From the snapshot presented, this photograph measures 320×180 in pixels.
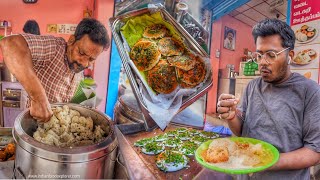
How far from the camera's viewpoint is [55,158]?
38.4 inches

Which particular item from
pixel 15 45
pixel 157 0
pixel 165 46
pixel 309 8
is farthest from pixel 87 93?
pixel 309 8

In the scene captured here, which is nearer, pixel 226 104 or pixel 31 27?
pixel 226 104

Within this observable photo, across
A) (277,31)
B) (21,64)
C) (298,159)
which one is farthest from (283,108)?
(21,64)

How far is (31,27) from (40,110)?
461 mm

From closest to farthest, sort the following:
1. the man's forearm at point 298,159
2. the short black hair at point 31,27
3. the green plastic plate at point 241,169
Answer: the green plastic plate at point 241,169
the man's forearm at point 298,159
the short black hair at point 31,27

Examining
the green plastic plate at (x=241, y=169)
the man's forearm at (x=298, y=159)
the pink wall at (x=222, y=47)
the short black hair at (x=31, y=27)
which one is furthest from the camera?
the pink wall at (x=222, y=47)

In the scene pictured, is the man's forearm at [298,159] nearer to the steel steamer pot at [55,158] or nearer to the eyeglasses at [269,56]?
the eyeglasses at [269,56]

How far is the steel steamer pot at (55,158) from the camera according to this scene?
0.98 metres

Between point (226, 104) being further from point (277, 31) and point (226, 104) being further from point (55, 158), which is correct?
point (55, 158)

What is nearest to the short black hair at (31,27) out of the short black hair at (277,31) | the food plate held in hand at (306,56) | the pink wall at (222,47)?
the pink wall at (222,47)

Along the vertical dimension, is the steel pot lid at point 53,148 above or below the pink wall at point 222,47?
below

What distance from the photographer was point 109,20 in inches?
52.2

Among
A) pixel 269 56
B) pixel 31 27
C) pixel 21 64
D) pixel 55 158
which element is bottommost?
pixel 55 158

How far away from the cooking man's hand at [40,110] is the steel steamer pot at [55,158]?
0.11 ft
